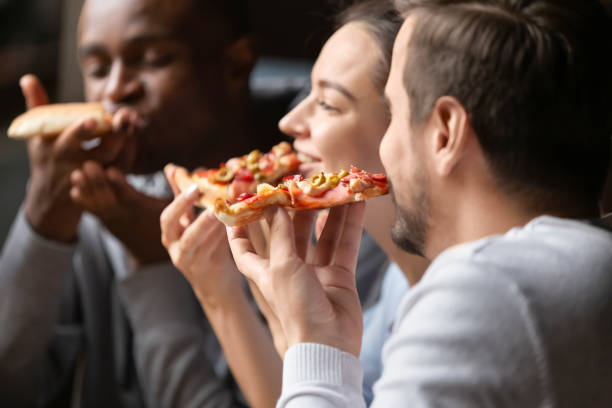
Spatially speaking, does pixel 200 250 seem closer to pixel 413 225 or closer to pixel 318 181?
pixel 318 181

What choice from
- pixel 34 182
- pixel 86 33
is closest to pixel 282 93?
pixel 86 33

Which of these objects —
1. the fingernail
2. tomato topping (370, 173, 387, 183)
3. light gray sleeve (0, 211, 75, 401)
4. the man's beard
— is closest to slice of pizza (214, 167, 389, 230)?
tomato topping (370, 173, 387, 183)

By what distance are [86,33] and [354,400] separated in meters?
1.07

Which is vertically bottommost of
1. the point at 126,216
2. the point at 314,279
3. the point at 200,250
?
the point at 126,216

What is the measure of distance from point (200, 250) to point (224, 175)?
176 millimetres

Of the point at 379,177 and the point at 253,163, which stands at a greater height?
the point at 379,177

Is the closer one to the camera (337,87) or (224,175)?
(337,87)

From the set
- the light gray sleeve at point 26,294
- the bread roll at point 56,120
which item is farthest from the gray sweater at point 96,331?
the bread roll at point 56,120

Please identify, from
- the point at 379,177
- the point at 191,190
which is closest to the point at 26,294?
the point at 191,190

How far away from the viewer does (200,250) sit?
3.28ft

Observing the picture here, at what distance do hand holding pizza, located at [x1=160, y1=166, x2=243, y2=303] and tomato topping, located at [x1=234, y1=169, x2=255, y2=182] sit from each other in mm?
105

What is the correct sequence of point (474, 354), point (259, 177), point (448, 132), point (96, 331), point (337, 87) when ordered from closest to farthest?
point (474, 354) < point (448, 132) < point (337, 87) < point (259, 177) < point (96, 331)

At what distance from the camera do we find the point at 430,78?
2.14ft

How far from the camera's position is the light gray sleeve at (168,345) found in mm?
1300
